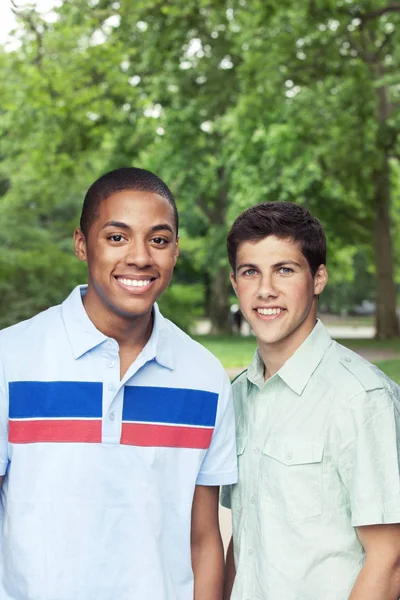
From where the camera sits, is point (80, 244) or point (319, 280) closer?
point (80, 244)

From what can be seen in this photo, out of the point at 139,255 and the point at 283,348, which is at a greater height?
the point at 139,255

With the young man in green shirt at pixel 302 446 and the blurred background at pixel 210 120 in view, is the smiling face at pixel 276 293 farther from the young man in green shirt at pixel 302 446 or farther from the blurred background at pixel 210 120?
the blurred background at pixel 210 120

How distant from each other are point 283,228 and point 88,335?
771 millimetres

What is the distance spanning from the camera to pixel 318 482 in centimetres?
274

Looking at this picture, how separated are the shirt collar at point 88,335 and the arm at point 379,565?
770mm

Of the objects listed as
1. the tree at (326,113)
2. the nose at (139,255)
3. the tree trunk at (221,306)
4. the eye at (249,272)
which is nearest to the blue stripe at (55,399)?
the nose at (139,255)

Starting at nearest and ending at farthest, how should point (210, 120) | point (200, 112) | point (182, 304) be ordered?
point (182, 304)
point (200, 112)
point (210, 120)

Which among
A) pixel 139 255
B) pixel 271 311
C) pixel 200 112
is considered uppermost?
pixel 200 112

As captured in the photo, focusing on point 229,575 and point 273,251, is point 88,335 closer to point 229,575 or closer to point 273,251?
point 273,251

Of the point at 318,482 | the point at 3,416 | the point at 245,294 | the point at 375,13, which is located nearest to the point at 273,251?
the point at 245,294

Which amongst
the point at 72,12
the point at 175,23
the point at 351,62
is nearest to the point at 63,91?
the point at 175,23

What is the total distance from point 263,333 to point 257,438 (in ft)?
1.10

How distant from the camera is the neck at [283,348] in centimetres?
299

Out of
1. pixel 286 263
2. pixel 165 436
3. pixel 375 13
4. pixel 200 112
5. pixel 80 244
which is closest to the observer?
pixel 165 436
